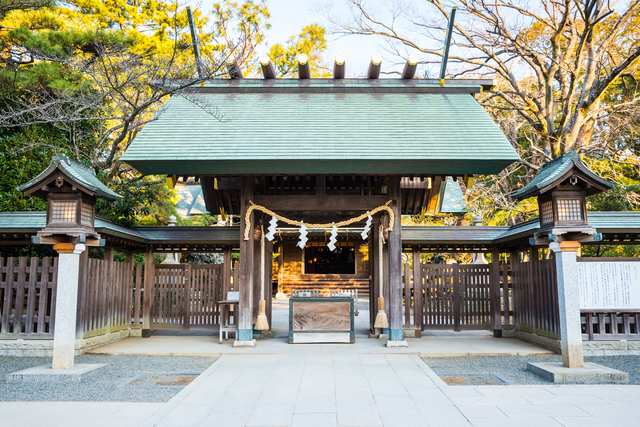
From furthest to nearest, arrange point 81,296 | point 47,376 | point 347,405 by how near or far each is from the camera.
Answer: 1. point 81,296
2. point 47,376
3. point 347,405

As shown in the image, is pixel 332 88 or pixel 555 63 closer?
pixel 332 88

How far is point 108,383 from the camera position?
6.23m

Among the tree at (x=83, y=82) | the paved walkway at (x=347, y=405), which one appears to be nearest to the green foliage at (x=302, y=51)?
the tree at (x=83, y=82)

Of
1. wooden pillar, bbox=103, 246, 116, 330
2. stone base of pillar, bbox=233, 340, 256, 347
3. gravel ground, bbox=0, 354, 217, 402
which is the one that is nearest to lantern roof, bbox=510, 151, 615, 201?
stone base of pillar, bbox=233, 340, 256, 347

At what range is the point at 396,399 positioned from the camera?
17.4ft

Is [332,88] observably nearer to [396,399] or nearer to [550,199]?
[550,199]

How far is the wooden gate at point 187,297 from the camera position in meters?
10.4

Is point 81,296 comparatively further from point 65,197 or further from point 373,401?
point 373,401

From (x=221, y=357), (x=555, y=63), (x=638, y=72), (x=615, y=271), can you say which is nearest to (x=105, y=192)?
(x=221, y=357)

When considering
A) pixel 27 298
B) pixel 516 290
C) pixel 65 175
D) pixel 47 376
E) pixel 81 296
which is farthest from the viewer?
pixel 516 290

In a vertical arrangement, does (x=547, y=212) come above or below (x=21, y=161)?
below

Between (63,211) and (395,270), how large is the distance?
6242 millimetres

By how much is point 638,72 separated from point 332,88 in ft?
37.2

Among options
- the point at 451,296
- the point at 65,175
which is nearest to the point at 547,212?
the point at 451,296
